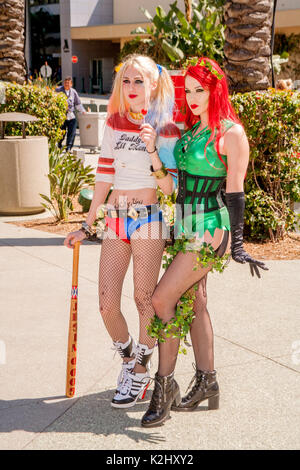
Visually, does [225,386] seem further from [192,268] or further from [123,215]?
[123,215]

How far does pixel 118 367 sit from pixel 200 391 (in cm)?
77

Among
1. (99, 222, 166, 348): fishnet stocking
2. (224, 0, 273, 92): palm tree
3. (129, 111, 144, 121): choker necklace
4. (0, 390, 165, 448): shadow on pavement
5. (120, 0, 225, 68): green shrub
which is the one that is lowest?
(0, 390, 165, 448): shadow on pavement

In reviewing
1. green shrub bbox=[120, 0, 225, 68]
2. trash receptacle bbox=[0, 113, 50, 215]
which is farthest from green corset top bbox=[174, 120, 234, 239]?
green shrub bbox=[120, 0, 225, 68]

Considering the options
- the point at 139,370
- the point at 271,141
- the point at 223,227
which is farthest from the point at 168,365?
the point at 271,141

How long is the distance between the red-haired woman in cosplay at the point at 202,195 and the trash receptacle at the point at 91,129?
14294 millimetres

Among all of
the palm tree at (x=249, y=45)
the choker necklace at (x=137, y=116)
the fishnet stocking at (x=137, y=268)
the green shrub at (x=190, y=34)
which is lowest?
the fishnet stocking at (x=137, y=268)

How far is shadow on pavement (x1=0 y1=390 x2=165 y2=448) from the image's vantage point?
126 inches

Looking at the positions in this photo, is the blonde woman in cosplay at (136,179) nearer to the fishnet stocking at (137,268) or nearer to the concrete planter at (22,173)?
the fishnet stocking at (137,268)

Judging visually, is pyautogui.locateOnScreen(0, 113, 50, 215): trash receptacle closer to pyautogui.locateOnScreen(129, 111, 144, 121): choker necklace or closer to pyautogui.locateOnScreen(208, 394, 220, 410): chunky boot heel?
pyautogui.locateOnScreen(129, 111, 144, 121): choker necklace

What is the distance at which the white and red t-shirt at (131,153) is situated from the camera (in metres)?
3.22

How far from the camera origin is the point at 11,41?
13609 mm

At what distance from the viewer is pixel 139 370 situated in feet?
11.5

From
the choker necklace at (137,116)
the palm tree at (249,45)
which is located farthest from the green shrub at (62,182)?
the choker necklace at (137,116)

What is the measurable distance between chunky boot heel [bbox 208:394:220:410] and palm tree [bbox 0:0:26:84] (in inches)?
461
